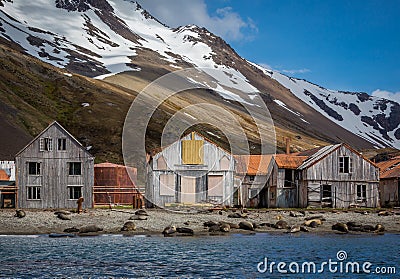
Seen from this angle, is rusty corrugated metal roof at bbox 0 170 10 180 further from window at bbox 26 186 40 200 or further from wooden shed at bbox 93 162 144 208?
window at bbox 26 186 40 200

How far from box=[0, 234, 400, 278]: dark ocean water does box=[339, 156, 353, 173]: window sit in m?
20.6

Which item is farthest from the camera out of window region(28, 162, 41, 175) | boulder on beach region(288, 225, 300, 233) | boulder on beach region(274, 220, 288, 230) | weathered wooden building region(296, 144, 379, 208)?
weathered wooden building region(296, 144, 379, 208)

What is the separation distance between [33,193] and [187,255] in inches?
1310

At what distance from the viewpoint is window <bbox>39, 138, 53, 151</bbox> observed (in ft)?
218

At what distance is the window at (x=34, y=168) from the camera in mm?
65938

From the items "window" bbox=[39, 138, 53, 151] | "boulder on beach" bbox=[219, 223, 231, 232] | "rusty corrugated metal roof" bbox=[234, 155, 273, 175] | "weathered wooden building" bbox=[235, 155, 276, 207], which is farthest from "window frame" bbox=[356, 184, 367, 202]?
"window" bbox=[39, 138, 53, 151]

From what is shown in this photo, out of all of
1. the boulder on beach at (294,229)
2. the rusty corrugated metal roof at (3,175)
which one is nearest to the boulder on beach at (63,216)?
the boulder on beach at (294,229)

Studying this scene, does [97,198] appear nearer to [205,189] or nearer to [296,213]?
[205,189]

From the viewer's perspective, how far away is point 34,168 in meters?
66.1

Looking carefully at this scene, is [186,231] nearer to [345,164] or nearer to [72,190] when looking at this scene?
[72,190]

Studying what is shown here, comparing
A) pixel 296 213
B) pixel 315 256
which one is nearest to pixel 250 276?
pixel 315 256

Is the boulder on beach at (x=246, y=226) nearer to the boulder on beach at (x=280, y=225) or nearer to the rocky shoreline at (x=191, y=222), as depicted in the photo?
the rocky shoreline at (x=191, y=222)

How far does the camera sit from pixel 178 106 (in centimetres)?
19400

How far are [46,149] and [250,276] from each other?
134ft
